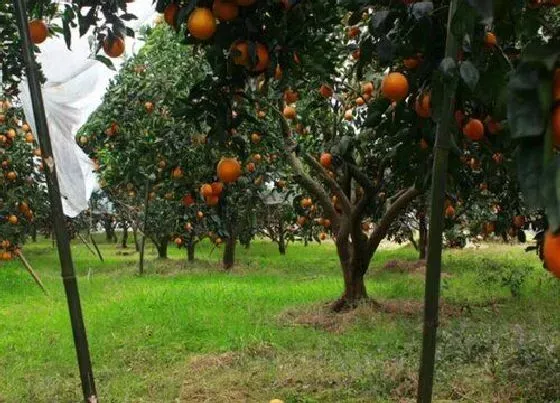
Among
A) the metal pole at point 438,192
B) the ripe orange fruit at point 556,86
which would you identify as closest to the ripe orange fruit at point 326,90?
the metal pole at point 438,192

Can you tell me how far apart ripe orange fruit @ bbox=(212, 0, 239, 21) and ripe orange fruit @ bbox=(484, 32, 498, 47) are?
775 mm

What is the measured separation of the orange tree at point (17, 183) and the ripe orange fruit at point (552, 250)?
759 cm

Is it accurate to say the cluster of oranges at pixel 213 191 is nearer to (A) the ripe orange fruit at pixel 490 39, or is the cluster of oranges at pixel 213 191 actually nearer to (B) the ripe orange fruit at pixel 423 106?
(B) the ripe orange fruit at pixel 423 106

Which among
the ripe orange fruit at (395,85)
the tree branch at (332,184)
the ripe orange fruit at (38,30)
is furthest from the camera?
the tree branch at (332,184)

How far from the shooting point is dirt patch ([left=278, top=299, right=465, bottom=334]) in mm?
6801

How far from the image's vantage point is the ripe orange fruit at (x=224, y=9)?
213cm

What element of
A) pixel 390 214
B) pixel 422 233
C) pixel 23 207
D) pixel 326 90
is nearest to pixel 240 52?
pixel 326 90

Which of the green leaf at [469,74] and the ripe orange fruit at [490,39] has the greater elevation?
the ripe orange fruit at [490,39]

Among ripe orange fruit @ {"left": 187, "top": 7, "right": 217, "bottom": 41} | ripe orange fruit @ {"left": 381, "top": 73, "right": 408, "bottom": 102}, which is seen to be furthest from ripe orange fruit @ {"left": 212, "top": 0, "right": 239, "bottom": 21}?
ripe orange fruit @ {"left": 381, "top": 73, "right": 408, "bottom": 102}

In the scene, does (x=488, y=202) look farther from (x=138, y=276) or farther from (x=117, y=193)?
(x=117, y=193)

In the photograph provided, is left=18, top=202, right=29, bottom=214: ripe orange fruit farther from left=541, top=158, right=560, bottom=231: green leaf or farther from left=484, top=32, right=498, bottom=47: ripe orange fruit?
left=541, top=158, right=560, bottom=231: green leaf

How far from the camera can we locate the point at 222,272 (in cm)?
1288

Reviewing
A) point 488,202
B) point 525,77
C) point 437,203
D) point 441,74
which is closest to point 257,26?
point 441,74

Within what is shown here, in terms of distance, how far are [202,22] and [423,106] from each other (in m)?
0.81
